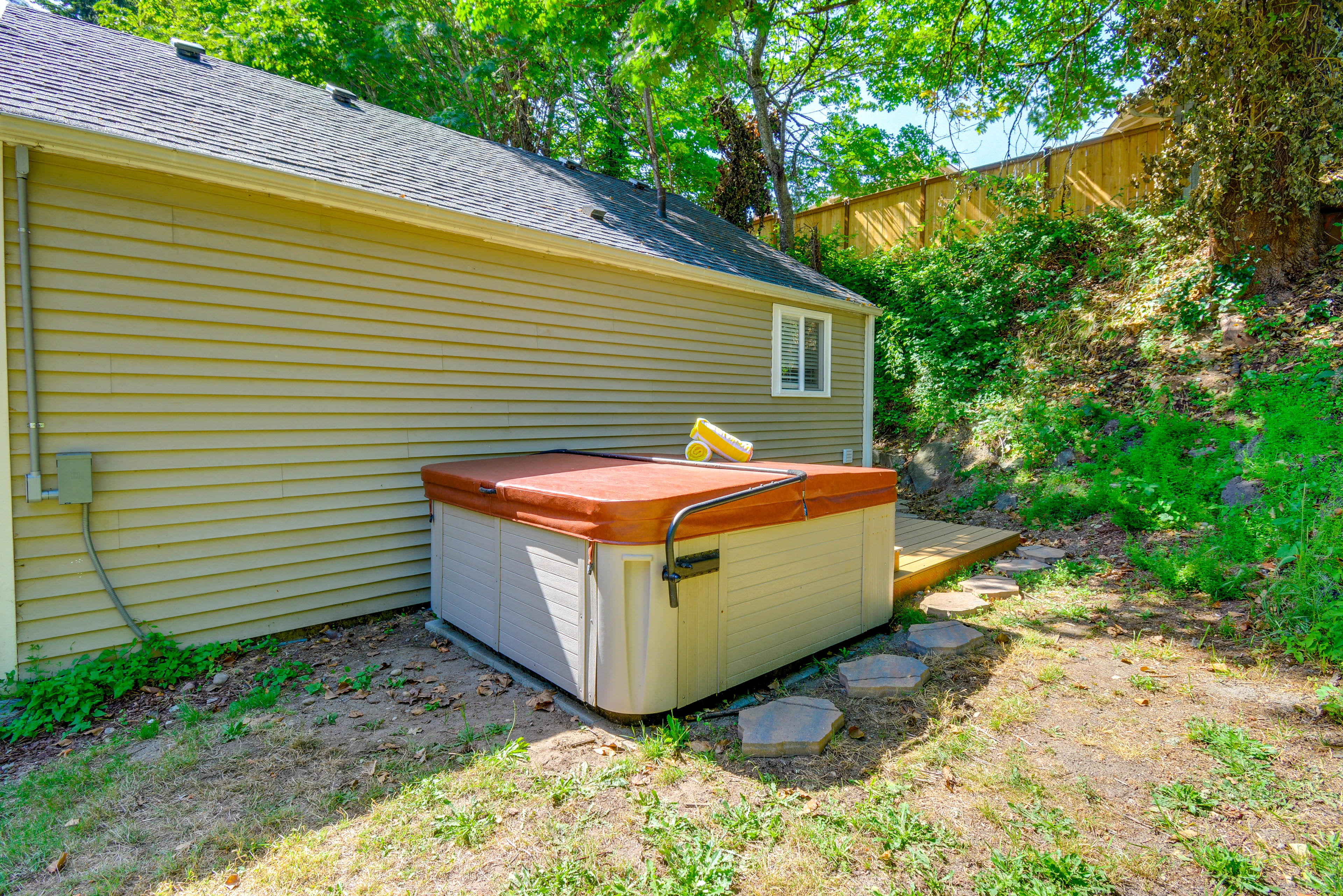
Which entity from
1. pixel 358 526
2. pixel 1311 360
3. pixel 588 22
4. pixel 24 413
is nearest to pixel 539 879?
pixel 358 526

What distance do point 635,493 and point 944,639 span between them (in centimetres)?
218

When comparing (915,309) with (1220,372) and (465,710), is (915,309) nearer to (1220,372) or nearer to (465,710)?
(1220,372)

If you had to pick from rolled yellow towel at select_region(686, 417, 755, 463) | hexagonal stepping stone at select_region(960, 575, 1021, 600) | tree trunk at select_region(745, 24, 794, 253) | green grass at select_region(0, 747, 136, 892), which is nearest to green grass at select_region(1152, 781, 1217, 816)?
hexagonal stepping stone at select_region(960, 575, 1021, 600)

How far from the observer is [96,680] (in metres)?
3.14

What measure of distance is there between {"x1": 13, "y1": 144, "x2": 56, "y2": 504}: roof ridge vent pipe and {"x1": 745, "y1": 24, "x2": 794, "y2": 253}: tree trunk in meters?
9.98

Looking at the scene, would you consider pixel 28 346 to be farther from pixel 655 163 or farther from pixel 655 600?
pixel 655 163

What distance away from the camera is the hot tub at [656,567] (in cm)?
268

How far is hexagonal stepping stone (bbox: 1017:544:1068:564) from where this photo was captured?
527 cm

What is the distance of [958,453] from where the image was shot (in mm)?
8008

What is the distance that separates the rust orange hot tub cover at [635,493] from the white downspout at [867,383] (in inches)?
190

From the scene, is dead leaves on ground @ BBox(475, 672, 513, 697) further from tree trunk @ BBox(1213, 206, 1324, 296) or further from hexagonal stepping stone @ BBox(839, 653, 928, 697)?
tree trunk @ BBox(1213, 206, 1324, 296)

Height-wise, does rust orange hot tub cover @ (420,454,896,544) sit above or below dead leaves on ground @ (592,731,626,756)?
above

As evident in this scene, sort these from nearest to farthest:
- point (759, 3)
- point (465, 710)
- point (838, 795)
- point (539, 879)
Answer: point (539, 879), point (838, 795), point (465, 710), point (759, 3)

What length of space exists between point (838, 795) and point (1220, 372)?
257 inches
